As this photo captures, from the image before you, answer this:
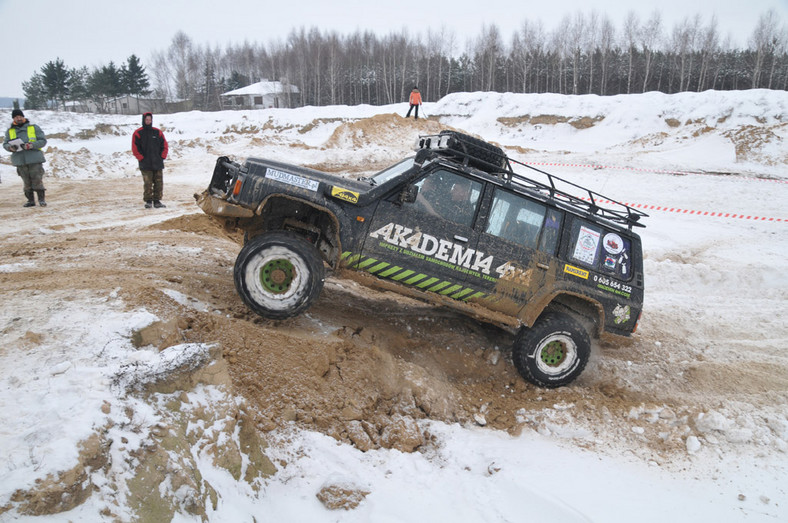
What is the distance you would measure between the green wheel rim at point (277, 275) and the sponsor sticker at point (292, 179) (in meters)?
0.78

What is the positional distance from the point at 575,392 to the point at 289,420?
3.19m

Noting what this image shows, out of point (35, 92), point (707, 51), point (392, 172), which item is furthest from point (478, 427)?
point (35, 92)

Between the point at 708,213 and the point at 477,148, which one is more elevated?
the point at 477,148

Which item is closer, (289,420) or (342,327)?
(289,420)

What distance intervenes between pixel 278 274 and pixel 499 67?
5900 centimetres

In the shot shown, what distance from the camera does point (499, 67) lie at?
188ft

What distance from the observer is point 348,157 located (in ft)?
62.8

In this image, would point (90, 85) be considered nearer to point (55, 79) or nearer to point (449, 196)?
point (55, 79)

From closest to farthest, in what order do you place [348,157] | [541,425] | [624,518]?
→ 1. [624,518]
2. [541,425]
3. [348,157]

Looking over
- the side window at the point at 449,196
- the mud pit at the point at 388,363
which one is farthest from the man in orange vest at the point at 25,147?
the side window at the point at 449,196

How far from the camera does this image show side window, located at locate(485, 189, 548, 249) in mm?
5223

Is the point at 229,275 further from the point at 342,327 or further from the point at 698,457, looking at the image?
the point at 698,457

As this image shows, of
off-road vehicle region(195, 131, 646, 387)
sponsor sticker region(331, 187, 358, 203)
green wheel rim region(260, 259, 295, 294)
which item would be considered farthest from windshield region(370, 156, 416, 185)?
green wheel rim region(260, 259, 295, 294)

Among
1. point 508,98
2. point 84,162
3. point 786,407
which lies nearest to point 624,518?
point 786,407
